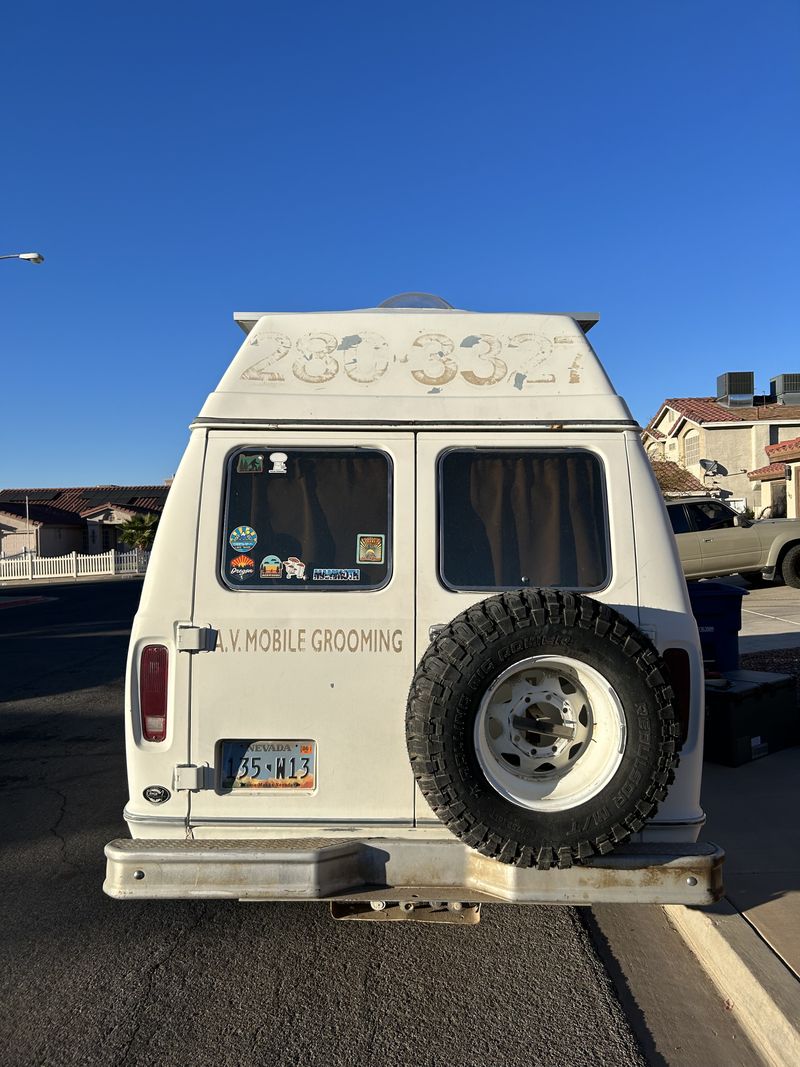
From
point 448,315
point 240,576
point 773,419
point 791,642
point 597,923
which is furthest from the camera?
point 773,419

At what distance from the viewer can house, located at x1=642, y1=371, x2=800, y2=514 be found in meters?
26.7

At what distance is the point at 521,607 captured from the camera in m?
2.70

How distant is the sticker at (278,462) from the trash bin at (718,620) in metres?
3.88

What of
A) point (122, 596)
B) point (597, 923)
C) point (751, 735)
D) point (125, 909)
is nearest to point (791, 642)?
point (751, 735)

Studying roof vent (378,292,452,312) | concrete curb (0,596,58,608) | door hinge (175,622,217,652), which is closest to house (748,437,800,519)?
roof vent (378,292,452,312)

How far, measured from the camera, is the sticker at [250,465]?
10.6 ft

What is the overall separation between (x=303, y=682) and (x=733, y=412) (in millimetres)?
29612

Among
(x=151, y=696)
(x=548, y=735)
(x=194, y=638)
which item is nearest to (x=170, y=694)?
(x=151, y=696)

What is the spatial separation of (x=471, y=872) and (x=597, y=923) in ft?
4.34

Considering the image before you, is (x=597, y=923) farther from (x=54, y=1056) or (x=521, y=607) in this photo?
(x=54, y=1056)

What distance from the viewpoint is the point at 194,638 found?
119 inches

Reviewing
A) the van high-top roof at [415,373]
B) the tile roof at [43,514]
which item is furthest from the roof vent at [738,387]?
the tile roof at [43,514]

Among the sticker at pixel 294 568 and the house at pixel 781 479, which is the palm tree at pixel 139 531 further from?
the sticker at pixel 294 568

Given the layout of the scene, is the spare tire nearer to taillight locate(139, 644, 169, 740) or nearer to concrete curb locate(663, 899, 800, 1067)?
concrete curb locate(663, 899, 800, 1067)
